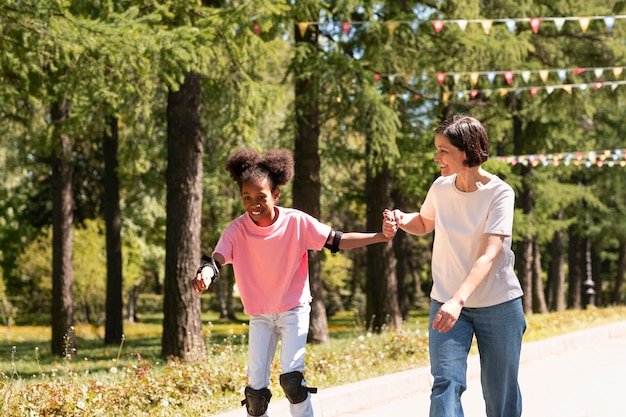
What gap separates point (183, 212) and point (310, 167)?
135 inches

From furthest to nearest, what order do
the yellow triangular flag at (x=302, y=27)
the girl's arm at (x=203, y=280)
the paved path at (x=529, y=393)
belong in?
1. the yellow triangular flag at (x=302, y=27)
2. the paved path at (x=529, y=393)
3. the girl's arm at (x=203, y=280)

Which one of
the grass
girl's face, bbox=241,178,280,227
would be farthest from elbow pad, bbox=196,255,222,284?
the grass

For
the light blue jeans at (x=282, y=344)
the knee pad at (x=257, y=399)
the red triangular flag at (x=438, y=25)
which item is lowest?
the knee pad at (x=257, y=399)

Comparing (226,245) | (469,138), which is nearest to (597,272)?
(226,245)

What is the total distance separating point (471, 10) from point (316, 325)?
21.1ft

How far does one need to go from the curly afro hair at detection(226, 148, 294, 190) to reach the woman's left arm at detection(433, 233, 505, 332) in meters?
1.37

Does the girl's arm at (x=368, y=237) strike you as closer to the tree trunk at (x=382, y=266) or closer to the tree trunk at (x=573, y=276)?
the tree trunk at (x=382, y=266)

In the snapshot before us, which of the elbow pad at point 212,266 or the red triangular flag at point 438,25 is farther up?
the red triangular flag at point 438,25

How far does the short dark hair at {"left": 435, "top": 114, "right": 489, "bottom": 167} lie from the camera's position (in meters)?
4.51

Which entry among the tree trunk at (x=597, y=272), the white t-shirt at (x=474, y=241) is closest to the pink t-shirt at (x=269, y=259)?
the white t-shirt at (x=474, y=241)

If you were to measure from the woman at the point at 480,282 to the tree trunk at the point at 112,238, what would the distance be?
657 inches

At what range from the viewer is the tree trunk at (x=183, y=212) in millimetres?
12477

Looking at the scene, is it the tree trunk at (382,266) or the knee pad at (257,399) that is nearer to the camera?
the knee pad at (257,399)

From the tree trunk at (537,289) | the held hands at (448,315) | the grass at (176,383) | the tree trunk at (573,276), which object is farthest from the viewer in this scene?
the tree trunk at (573,276)
